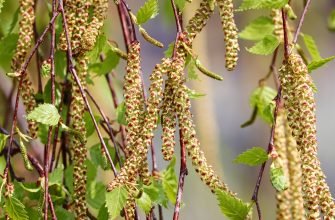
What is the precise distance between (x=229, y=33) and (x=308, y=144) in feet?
0.71

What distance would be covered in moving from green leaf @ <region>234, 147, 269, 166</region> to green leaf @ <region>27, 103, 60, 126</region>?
31 centimetres

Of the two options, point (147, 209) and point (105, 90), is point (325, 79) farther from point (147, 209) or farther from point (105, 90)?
point (147, 209)

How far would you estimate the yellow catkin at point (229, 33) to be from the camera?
3.88ft

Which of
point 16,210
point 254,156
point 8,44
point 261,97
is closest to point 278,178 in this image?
point 254,156

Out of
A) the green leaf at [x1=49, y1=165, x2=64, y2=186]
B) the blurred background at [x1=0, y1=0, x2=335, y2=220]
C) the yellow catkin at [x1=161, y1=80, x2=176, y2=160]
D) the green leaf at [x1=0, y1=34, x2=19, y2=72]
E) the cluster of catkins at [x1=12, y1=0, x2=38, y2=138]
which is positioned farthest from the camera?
the blurred background at [x1=0, y1=0, x2=335, y2=220]

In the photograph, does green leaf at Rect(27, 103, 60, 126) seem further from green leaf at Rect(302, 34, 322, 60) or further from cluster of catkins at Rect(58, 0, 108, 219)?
green leaf at Rect(302, 34, 322, 60)

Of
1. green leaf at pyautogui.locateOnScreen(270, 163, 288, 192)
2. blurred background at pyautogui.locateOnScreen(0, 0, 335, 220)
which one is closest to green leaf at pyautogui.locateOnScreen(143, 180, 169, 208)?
green leaf at pyautogui.locateOnScreen(270, 163, 288, 192)

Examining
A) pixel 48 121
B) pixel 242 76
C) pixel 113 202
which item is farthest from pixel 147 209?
pixel 242 76

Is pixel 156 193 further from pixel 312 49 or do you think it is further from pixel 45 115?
pixel 312 49

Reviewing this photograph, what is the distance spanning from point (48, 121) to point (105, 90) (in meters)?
0.96

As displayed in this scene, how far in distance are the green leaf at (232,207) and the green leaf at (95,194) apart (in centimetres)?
43

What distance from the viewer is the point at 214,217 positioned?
591 centimetres

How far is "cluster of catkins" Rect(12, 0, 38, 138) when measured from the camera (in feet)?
4.34

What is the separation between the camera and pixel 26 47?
1.32m
